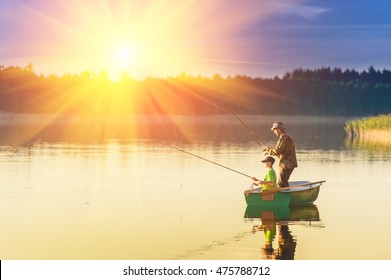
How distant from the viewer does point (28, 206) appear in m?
23.3

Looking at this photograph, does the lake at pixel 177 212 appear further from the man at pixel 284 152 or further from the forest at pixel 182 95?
the forest at pixel 182 95

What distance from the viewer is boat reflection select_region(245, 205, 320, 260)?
17.1m

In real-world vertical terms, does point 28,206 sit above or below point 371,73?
below

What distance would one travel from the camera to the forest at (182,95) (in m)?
144

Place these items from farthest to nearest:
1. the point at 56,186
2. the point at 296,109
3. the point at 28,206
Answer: the point at 296,109 < the point at 56,186 < the point at 28,206

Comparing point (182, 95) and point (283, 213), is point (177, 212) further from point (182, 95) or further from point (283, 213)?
point (182, 95)

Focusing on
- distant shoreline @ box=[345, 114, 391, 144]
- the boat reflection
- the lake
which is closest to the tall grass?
distant shoreline @ box=[345, 114, 391, 144]

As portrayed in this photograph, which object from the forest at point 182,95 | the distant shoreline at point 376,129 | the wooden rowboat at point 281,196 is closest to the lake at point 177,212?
the wooden rowboat at point 281,196

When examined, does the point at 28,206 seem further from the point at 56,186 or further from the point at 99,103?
the point at 99,103

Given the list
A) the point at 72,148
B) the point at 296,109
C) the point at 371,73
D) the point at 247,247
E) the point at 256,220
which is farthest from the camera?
the point at 371,73

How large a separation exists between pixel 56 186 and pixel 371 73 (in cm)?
14443

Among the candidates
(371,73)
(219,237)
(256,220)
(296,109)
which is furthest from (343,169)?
(371,73)

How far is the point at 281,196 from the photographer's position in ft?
75.9

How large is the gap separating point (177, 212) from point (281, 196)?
9.27 feet
